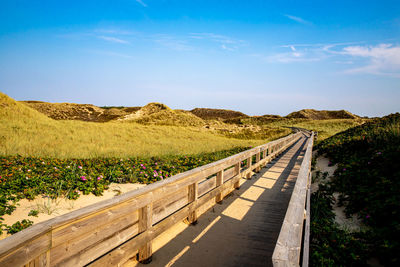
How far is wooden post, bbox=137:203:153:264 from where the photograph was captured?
3.09 metres

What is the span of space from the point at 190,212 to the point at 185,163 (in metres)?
5.90

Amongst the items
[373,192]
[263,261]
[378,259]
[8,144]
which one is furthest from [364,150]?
[8,144]

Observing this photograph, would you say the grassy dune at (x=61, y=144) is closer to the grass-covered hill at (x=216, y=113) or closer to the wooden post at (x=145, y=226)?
the wooden post at (x=145, y=226)

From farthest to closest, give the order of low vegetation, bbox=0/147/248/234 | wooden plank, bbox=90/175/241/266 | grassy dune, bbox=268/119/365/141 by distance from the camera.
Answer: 1. grassy dune, bbox=268/119/365/141
2. low vegetation, bbox=0/147/248/234
3. wooden plank, bbox=90/175/241/266

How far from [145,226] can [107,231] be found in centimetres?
54

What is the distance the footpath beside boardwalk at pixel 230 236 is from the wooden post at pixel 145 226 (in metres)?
0.10

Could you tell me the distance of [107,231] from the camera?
2709mm

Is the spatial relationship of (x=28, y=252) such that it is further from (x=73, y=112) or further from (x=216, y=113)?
(x=216, y=113)

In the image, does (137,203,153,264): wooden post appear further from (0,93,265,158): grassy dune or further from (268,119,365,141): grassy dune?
(268,119,365,141): grassy dune

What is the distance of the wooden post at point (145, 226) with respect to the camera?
3.09 meters

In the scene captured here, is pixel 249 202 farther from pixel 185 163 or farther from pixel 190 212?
pixel 185 163

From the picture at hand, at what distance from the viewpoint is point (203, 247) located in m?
3.59

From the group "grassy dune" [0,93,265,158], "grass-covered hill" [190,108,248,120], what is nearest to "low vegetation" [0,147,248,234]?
"grassy dune" [0,93,265,158]

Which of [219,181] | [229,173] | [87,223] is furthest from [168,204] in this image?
[229,173]
